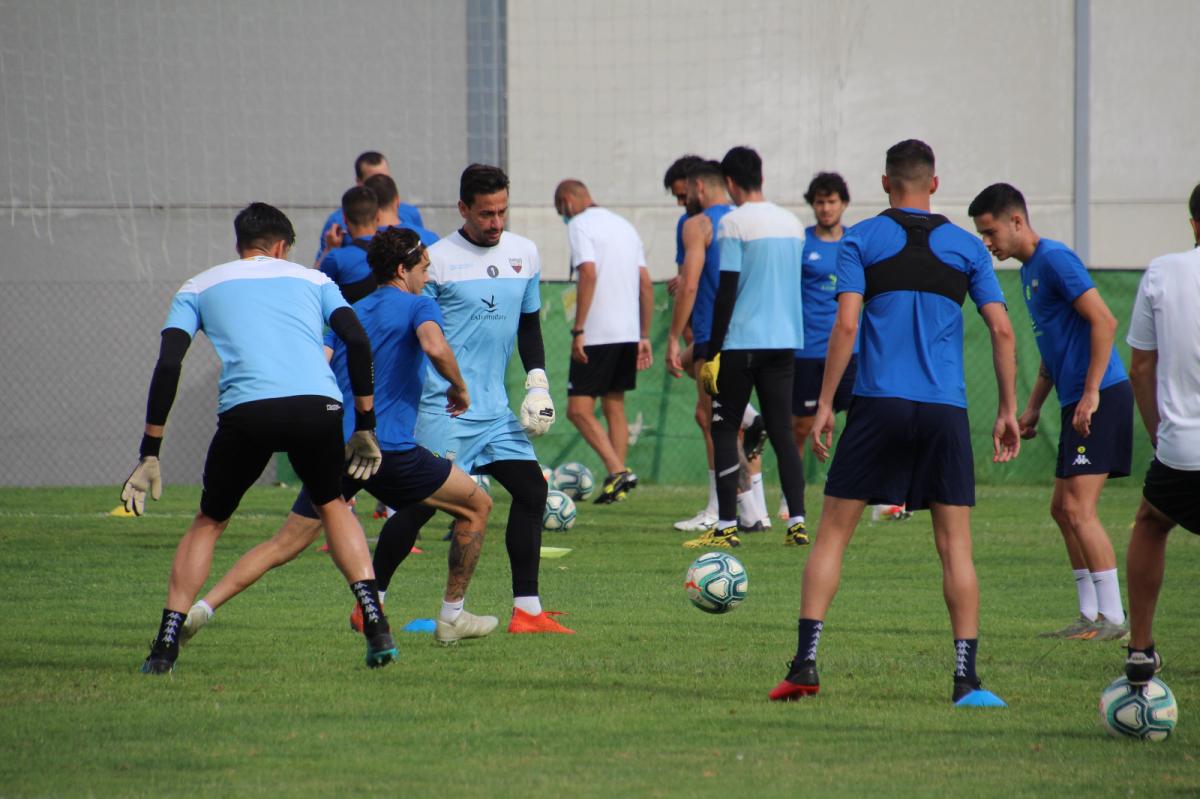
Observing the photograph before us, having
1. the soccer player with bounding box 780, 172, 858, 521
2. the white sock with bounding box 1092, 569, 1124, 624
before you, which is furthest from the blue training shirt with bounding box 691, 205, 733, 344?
the white sock with bounding box 1092, 569, 1124, 624

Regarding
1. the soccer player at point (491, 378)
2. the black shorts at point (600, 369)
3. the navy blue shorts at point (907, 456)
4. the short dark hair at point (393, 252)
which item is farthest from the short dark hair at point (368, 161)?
the navy blue shorts at point (907, 456)

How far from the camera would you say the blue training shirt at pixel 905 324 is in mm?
6121

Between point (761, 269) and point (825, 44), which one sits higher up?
point (825, 44)

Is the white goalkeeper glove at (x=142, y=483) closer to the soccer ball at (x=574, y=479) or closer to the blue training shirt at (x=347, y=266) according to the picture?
the blue training shirt at (x=347, y=266)

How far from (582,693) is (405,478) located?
148cm

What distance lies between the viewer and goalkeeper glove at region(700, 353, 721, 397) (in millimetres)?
11484

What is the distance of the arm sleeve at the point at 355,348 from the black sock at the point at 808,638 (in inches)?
79.5

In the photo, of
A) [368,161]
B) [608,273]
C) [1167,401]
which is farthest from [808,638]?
[368,161]

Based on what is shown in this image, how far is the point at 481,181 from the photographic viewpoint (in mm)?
7902

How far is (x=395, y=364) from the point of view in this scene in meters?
7.50

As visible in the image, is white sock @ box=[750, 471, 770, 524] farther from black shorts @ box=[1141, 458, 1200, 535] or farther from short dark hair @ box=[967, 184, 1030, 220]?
black shorts @ box=[1141, 458, 1200, 535]

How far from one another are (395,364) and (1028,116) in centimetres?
1356

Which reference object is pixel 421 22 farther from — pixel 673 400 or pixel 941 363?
pixel 941 363

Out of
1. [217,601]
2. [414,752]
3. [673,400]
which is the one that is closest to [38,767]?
[414,752]
